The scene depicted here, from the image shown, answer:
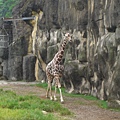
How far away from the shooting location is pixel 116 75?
10.9 m

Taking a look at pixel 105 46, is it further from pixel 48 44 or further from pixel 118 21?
pixel 48 44

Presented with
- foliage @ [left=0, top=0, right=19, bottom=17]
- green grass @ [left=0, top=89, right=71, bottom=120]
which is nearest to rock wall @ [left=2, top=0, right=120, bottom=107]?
green grass @ [left=0, top=89, right=71, bottom=120]

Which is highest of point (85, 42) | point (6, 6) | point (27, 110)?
point (6, 6)

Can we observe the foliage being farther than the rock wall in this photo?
Yes

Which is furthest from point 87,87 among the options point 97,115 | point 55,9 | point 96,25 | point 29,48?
point 29,48

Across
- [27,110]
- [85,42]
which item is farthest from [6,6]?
[27,110]

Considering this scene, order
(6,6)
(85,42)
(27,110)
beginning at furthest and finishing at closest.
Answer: (6,6) < (85,42) < (27,110)

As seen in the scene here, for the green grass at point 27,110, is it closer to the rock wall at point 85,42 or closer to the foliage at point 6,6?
the rock wall at point 85,42

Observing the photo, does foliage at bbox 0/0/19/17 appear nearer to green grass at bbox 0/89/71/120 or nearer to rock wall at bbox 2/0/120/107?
rock wall at bbox 2/0/120/107

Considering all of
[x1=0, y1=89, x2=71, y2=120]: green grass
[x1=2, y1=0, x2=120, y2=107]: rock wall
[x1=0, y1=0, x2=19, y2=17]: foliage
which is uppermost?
[x1=0, y1=0, x2=19, y2=17]: foliage

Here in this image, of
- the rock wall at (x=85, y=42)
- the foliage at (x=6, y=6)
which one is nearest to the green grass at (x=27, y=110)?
the rock wall at (x=85, y=42)

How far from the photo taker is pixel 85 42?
16703 millimetres

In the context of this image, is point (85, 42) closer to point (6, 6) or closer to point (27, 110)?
point (27, 110)

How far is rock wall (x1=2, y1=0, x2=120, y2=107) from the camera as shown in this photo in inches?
476
